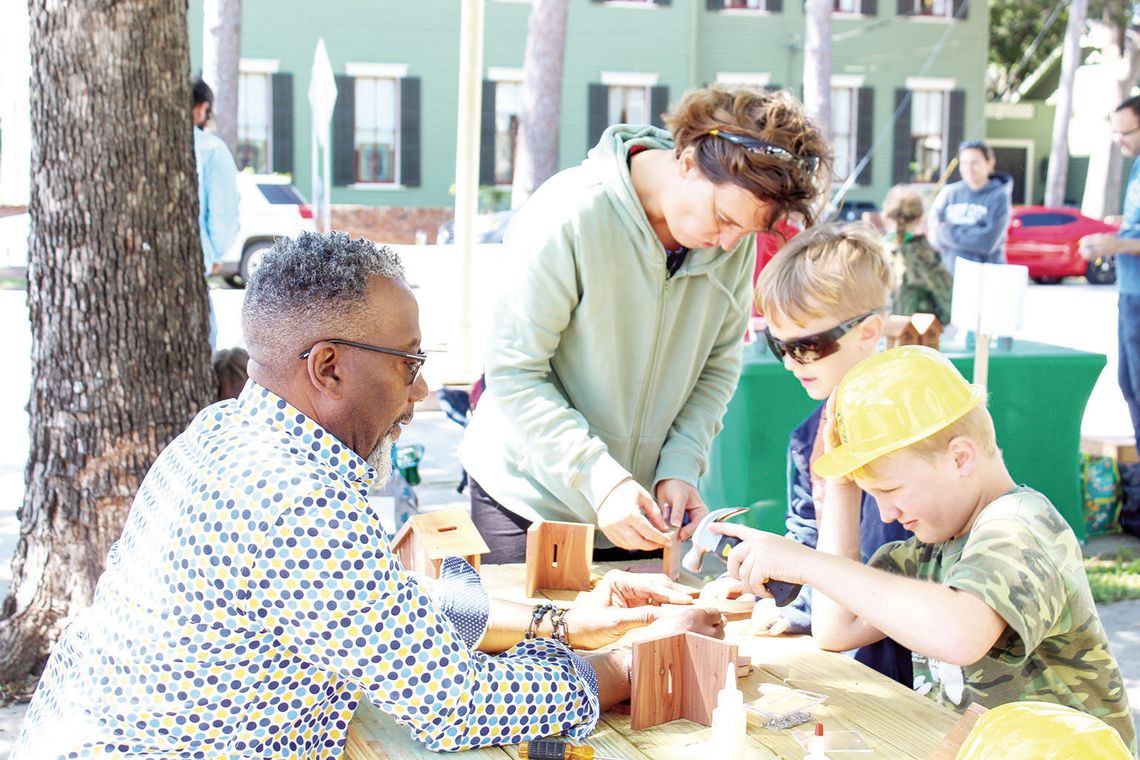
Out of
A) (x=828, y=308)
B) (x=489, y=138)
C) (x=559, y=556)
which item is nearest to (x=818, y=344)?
(x=828, y=308)

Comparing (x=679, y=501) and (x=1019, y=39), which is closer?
(x=679, y=501)

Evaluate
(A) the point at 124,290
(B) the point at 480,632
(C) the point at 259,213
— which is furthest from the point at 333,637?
(C) the point at 259,213

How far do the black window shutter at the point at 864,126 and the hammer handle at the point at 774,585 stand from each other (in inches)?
965

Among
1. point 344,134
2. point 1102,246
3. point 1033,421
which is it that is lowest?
point 1033,421

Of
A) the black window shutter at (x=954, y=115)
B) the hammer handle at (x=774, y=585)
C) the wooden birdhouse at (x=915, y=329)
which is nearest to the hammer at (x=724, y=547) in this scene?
the hammer handle at (x=774, y=585)

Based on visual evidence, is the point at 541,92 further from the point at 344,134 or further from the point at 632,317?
the point at 632,317

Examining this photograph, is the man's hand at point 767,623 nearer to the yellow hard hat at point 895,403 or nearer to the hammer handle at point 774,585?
the hammer handle at point 774,585

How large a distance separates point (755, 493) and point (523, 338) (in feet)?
9.55

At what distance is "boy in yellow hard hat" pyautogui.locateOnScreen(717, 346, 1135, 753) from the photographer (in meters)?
1.79

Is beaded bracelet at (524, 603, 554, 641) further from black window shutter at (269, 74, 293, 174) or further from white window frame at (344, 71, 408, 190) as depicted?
white window frame at (344, 71, 408, 190)

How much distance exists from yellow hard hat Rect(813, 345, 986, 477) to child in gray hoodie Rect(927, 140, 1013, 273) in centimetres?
804

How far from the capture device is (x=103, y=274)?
144 inches

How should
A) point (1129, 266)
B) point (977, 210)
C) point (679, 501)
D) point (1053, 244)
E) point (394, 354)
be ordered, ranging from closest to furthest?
point (394, 354)
point (679, 501)
point (1129, 266)
point (977, 210)
point (1053, 244)

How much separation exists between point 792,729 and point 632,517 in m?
0.65
